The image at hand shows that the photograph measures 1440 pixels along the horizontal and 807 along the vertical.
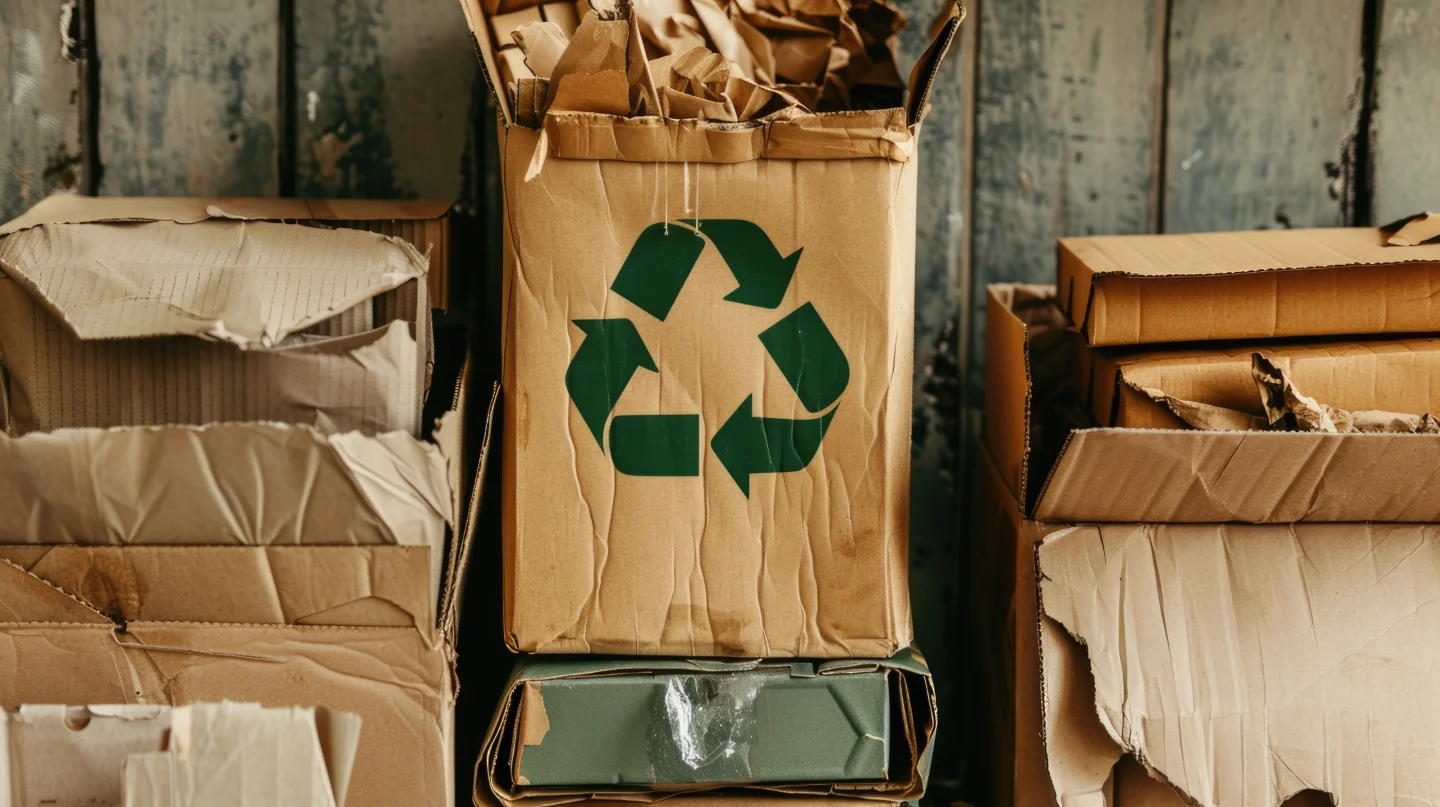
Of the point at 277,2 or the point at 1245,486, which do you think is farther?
the point at 277,2

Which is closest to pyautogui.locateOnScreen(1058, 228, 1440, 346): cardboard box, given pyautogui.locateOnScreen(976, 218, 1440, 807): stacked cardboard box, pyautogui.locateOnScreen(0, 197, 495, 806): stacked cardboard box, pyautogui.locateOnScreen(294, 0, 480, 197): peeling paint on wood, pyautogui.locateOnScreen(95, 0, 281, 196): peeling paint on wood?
pyautogui.locateOnScreen(976, 218, 1440, 807): stacked cardboard box

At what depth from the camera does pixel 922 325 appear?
3.34ft

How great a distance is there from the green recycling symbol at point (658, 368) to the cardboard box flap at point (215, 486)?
124 mm

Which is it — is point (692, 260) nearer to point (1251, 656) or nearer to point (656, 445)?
point (656, 445)

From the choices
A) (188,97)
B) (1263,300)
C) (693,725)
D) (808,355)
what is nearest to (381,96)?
(188,97)

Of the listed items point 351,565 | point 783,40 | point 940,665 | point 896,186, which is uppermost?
point 783,40

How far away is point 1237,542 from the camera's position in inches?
28.4

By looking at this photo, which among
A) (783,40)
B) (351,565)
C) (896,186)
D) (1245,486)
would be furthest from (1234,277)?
(351,565)

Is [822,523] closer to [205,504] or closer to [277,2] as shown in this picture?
[205,504]

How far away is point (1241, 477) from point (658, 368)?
0.42 metres

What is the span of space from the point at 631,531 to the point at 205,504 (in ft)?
0.94

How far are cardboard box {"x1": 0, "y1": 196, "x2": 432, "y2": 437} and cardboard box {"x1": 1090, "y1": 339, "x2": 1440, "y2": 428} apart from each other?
53 centimetres

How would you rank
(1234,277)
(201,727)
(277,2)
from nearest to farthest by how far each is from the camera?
(201,727)
(1234,277)
(277,2)

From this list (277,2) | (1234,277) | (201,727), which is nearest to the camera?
(201,727)
